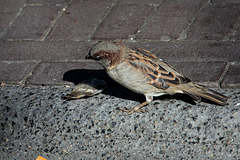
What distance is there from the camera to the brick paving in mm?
3912

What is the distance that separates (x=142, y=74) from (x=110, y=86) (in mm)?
594

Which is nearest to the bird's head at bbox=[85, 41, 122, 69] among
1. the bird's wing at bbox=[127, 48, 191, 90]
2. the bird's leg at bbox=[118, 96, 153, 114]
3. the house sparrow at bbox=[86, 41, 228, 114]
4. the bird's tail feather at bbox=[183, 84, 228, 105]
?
the house sparrow at bbox=[86, 41, 228, 114]

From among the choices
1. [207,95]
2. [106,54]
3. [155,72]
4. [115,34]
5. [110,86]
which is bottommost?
[115,34]

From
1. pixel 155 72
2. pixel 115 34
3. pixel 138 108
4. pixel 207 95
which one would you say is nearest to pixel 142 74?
pixel 155 72

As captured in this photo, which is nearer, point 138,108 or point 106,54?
point 106,54

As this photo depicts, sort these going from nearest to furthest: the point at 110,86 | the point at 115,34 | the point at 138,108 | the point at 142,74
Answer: the point at 142,74 < the point at 138,108 < the point at 110,86 < the point at 115,34

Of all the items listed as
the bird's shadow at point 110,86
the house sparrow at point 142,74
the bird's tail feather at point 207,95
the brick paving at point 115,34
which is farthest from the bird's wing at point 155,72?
the brick paving at point 115,34

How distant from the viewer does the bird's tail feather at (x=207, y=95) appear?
3164 millimetres

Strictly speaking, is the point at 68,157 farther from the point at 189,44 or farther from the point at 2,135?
the point at 189,44

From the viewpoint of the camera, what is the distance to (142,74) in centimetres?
319

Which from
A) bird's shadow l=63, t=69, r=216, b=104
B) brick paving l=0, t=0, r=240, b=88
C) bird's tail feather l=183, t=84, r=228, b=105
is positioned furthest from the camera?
brick paving l=0, t=0, r=240, b=88

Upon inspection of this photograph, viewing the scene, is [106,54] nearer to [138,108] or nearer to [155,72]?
[155,72]

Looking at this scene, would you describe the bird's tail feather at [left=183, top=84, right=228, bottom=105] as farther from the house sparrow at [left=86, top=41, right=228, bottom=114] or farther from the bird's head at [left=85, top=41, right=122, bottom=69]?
the bird's head at [left=85, top=41, right=122, bottom=69]

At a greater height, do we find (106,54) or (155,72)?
(106,54)
